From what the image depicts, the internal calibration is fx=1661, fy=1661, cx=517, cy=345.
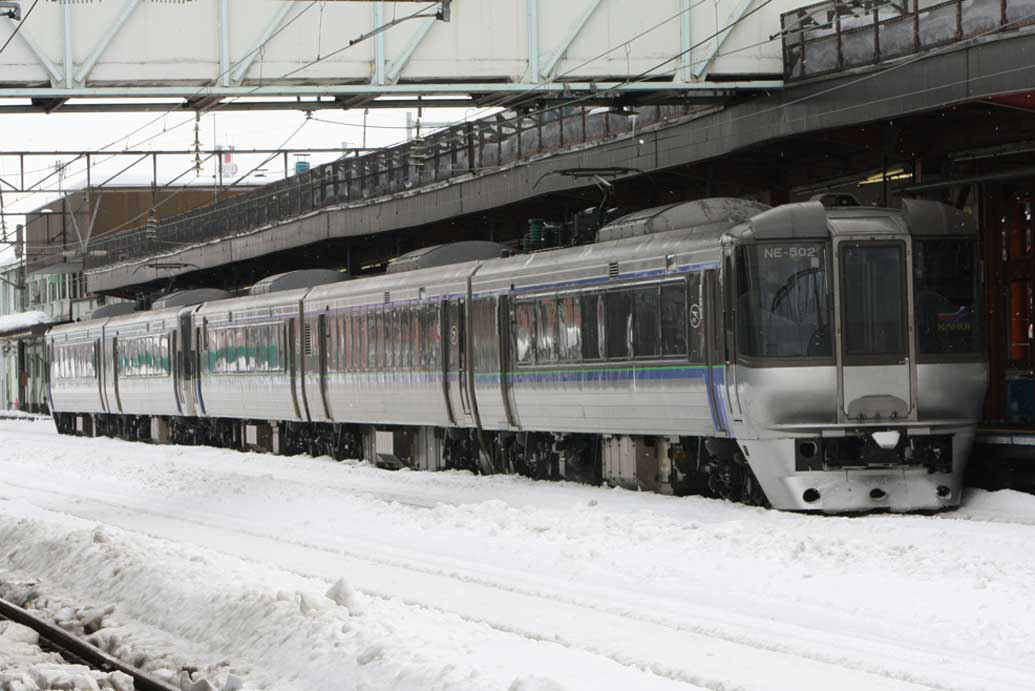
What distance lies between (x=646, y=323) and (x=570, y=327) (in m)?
2.04

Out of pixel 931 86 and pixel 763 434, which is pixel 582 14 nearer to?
pixel 931 86

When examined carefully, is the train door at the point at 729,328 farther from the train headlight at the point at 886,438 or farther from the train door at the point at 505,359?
the train door at the point at 505,359

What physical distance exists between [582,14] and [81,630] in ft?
44.2

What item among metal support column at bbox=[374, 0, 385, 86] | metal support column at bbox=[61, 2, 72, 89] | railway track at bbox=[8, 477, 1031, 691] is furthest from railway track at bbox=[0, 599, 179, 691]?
metal support column at bbox=[374, 0, 385, 86]

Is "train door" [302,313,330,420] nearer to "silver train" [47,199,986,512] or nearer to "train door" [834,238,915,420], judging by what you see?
"silver train" [47,199,986,512]

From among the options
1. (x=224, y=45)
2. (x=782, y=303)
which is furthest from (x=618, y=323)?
(x=224, y=45)

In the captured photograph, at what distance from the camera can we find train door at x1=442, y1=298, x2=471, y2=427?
24.3 meters

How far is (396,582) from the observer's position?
13547 millimetres

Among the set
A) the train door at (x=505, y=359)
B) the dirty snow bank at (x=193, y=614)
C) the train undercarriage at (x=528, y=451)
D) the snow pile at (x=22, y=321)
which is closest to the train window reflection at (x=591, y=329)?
the train undercarriage at (x=528, y=451)

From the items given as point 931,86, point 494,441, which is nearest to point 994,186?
point 931,86

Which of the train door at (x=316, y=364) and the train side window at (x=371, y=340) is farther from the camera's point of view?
the train door at (x=316, y=364)

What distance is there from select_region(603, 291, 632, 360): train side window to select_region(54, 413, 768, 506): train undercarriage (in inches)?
45.5

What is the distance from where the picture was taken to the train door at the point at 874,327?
16.8 metres

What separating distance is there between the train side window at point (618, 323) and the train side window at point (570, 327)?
2.36 ft
